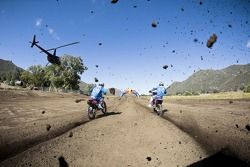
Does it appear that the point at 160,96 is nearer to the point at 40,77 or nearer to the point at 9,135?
the point at 9,135

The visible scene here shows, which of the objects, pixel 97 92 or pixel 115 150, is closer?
pixel 115 150

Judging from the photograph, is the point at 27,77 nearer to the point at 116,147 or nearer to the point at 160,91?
the point at 160,91

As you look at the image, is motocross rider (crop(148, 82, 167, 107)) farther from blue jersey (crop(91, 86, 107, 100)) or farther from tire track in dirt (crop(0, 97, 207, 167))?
tire track in dirt (crop(0, 97, 207, 167))

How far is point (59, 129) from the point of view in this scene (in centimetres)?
1041

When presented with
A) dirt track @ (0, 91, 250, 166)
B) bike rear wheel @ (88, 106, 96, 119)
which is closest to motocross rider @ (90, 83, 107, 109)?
bike rear wheel @ (88, 106, 96, 119)

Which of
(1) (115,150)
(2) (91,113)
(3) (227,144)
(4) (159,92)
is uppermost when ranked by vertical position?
(4) (159,92)

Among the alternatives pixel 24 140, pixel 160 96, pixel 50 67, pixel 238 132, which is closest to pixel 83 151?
pixel 24 140

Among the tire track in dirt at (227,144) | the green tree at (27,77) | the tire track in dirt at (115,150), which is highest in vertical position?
the green tree at (27,77)

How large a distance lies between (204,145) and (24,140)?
5.61 metres

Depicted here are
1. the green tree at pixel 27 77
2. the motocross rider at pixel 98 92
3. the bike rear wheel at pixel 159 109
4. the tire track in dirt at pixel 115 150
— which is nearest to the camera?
the tire track in dirt at pixel 115 150

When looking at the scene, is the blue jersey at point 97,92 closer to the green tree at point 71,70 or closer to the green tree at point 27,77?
the green tree at point 71,70

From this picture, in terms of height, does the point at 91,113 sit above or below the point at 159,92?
below

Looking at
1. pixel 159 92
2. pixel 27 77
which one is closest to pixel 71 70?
pixel 27 77

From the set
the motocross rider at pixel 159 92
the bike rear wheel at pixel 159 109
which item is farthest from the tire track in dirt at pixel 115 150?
the motocross rider at pixel 159 92
